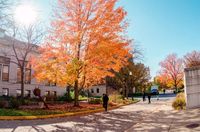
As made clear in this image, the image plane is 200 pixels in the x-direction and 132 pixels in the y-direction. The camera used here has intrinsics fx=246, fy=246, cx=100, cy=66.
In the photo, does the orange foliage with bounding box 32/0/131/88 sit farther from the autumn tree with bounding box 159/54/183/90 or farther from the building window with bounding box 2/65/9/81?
the autumn tree with bounding box 159/54/183/90

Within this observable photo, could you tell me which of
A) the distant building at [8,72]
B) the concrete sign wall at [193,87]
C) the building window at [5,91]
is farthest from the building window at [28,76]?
the concrete sign wall at [193,87]

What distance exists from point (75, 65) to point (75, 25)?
11.2 ft

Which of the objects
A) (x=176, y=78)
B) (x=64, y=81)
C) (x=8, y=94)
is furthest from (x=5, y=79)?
(x=176, y=78)

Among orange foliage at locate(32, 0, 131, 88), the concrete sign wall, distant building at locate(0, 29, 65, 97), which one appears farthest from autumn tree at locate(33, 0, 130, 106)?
distant building at locate(0, 29, 65, 97)

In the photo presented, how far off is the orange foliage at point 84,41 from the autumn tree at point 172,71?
185 feet

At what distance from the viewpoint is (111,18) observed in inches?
795

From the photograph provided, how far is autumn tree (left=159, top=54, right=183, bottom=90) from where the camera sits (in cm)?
7362

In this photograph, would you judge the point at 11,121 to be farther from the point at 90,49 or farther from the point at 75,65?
the point at 90,49

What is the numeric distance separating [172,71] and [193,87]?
201 ft

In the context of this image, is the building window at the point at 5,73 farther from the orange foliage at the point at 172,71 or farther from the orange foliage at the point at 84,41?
the orange foliage at the point at 172,71

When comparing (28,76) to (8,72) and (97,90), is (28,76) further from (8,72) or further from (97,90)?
(97,90)

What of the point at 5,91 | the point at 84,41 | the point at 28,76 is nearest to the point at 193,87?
the point at 84,41

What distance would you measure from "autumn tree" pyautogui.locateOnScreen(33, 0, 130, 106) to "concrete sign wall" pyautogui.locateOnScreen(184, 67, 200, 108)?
241 inches

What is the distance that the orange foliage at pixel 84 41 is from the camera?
20.2 metres
